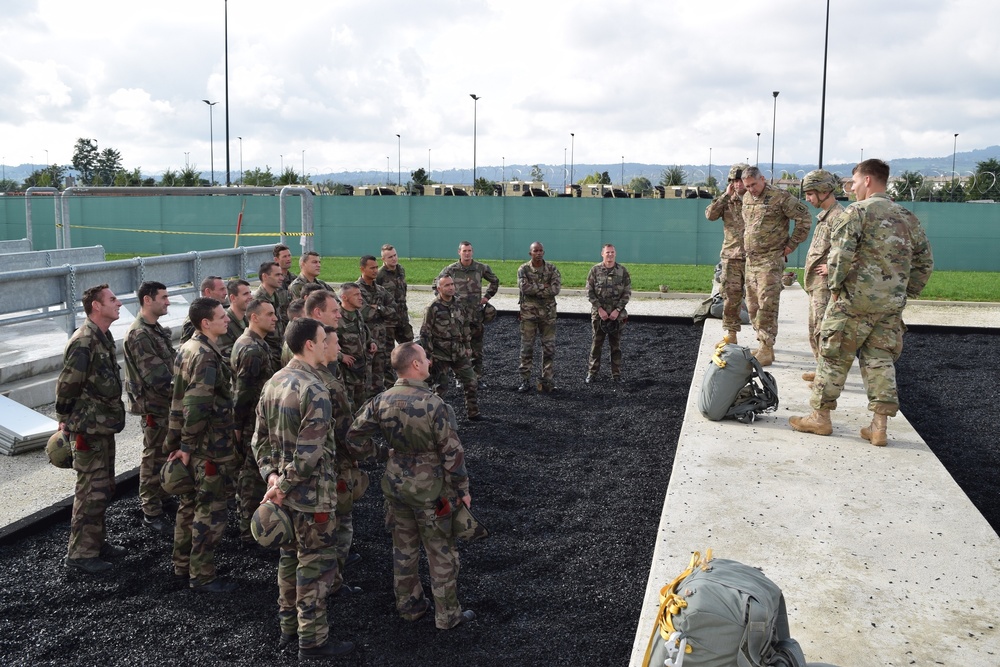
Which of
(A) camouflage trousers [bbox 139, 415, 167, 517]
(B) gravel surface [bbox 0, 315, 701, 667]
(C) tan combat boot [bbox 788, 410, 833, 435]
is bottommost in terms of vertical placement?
(B) gravel surface [bbox 0, 315, 701, 667]

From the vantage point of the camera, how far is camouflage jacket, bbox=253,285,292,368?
7543mm

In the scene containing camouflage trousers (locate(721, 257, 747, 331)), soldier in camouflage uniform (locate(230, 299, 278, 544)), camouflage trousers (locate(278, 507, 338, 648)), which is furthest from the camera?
camouflage trousers (locate(721, 257, 747, 331))

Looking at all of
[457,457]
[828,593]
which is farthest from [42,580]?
[828,593]

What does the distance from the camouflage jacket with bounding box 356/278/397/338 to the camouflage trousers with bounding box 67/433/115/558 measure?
4.03 meters

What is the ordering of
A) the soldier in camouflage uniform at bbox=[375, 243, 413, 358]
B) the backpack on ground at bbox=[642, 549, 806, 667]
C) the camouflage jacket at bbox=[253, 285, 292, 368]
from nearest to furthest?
the backpack on ground at bbox=[642, 549, 806, 667]
the camouflage jacket at bbox=[253, 285, 292, 368]
the soldier in camouflage uniform at bbox=[375, 243, 413, 358]

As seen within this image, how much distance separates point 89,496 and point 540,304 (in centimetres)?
602

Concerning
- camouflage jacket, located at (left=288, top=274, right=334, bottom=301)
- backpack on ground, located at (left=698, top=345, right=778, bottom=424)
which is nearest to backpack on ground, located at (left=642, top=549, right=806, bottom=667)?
backpack on ground, located at (left=698, top=345, right=778, bottom=424)

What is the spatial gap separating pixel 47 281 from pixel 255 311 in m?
5.90

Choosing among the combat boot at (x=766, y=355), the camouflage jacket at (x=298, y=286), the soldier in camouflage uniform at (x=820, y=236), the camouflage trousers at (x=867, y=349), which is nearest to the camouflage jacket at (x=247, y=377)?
the camouflage jacket at (x=298, y=286)

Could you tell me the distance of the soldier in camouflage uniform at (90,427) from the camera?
5734 mm

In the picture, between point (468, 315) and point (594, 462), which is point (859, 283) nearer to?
point (594, 462)

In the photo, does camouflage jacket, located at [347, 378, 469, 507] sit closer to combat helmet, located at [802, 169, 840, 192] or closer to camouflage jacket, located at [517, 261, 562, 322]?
combat helmet, located at [802, 169, 840, 192]

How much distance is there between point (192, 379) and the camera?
5.42 metres

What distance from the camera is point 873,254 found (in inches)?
274
